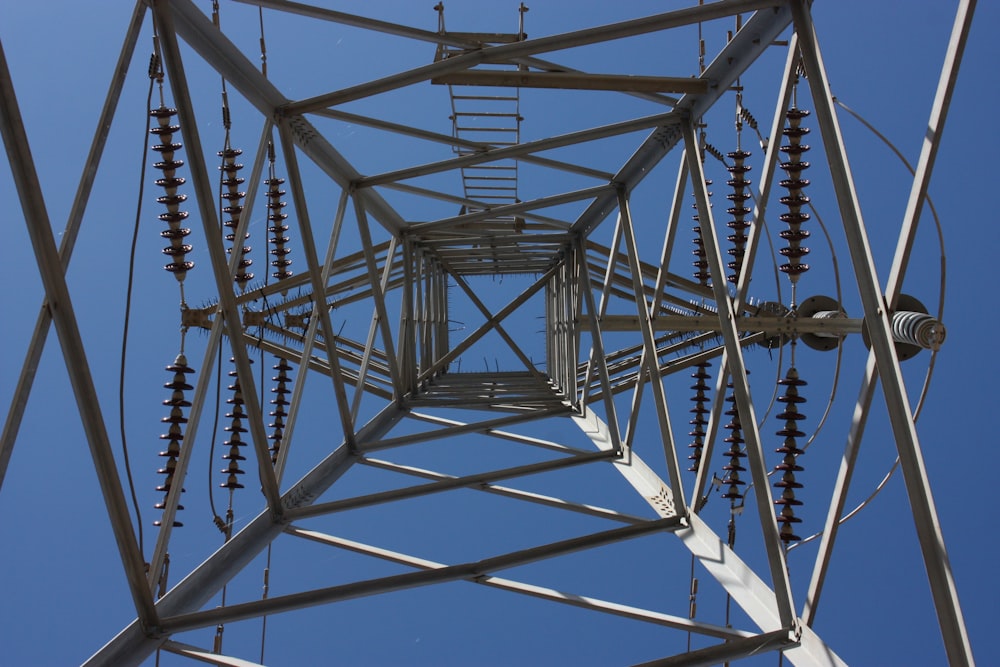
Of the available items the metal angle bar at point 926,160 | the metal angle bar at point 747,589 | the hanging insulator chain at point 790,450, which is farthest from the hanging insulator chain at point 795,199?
the metal angle bar at point 926,160

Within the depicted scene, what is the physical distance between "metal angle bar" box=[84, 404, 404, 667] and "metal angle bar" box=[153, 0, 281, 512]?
70cm

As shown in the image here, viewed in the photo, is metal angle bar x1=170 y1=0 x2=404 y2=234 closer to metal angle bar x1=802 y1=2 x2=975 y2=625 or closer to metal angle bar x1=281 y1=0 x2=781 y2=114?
metal angle bar x1=281 y1=0 x2=781 y2=114

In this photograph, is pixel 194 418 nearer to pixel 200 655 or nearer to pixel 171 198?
pixel 200 655

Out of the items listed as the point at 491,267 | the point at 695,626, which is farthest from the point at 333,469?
the point at 491,267

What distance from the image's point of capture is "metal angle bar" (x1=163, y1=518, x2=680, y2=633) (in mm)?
7512

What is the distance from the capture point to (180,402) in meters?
14.1

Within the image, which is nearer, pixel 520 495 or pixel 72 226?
pixel 72 226

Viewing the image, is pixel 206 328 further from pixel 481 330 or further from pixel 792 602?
pixel 792 602

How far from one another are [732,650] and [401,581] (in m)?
3.07

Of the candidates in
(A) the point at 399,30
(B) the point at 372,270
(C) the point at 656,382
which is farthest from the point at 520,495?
(A) the point at 399,30

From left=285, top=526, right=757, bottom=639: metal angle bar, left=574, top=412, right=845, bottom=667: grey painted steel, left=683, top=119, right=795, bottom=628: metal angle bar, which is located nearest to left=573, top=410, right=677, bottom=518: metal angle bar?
left=574, top=412, right=845, bottom=667: grey painted steel

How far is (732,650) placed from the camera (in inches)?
272

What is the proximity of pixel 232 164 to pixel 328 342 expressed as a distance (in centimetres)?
642

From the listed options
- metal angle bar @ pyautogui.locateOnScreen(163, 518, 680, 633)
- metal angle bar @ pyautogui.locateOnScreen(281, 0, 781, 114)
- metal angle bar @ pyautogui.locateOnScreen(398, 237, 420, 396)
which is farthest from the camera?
metal angle bar @ pyautogui.locateOnScreen(398, 237, 420, 396)
